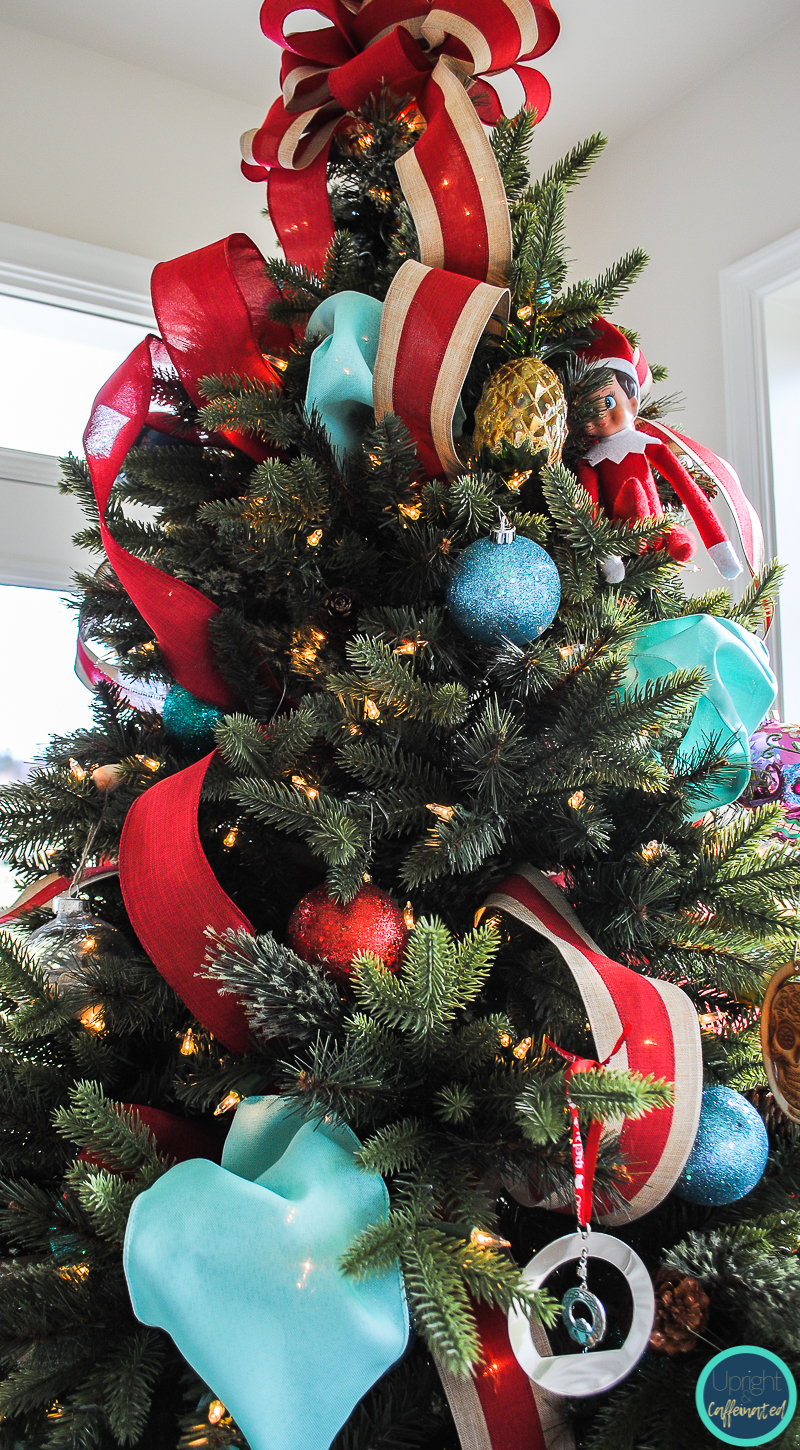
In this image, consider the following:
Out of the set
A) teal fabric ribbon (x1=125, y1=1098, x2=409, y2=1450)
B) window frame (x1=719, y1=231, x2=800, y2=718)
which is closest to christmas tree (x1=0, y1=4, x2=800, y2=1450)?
teal fabric ribbon (x1=125, y1=1098, x2=409, y2=1450)

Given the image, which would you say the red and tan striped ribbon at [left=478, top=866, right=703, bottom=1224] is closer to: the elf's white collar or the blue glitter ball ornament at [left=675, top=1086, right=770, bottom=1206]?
the blue glitter ball ornament at [left=675, top=1086, right=770, bottom=1206]

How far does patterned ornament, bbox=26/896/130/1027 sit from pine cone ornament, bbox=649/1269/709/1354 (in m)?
0.37

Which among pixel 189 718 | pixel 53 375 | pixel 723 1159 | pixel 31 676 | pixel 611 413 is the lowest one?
pixel 723 1159

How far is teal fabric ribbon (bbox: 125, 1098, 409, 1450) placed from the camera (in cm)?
38

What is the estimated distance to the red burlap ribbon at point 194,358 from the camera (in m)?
0.65

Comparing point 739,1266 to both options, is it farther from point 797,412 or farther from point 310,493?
point 797,412

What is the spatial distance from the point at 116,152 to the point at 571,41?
29.8 inches

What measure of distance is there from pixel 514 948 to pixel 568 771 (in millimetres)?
131

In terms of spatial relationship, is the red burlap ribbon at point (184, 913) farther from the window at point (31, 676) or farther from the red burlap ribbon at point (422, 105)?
the window at point (31, 676)

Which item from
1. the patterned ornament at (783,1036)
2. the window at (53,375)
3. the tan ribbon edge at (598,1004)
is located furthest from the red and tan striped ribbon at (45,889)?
the window at (53,375)

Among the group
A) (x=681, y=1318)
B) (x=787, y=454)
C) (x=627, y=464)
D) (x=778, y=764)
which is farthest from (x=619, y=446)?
(x=787, y=454)

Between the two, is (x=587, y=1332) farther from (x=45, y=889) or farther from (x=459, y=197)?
(x=459, y=197)

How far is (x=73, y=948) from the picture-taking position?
58cm

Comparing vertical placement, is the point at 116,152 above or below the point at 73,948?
above
